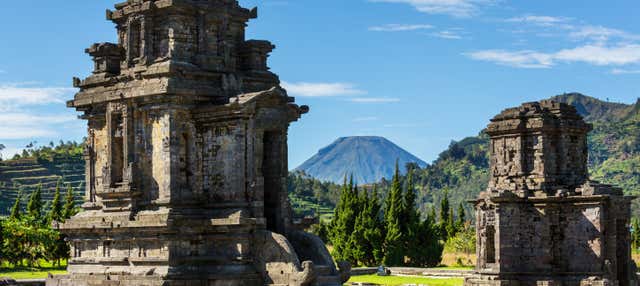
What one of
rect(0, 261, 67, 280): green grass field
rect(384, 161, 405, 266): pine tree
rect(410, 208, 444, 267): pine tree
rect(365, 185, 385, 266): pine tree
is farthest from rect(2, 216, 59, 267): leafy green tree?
rect(410, 208, 444, 267): pine tree

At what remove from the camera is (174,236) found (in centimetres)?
2605

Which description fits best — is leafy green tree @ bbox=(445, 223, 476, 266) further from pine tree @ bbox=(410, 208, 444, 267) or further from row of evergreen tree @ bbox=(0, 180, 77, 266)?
row of evergreen tree @ bbox=(0, 180, 77, 266)

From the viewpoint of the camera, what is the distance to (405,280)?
173 feet

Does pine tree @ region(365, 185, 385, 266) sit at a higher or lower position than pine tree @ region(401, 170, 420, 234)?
lower

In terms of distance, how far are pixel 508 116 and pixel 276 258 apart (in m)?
19.5

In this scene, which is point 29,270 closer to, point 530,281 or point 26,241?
point 26,241

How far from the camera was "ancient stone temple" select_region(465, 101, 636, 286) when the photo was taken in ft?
131

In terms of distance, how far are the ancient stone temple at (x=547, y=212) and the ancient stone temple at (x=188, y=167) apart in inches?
625

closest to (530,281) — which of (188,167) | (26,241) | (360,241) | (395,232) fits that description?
(188,167)

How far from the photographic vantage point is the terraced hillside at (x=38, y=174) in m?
135

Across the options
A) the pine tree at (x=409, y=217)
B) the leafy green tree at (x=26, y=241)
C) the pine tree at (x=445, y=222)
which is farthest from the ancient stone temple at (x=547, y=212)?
the pine tree at (x=445, y=222)

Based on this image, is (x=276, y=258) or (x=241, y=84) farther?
(x=241, y=84)

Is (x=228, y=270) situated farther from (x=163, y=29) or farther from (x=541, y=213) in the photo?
(x=541, y=213)

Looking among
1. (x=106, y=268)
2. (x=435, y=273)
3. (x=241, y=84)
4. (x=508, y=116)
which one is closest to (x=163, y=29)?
(x=241, y=84)
